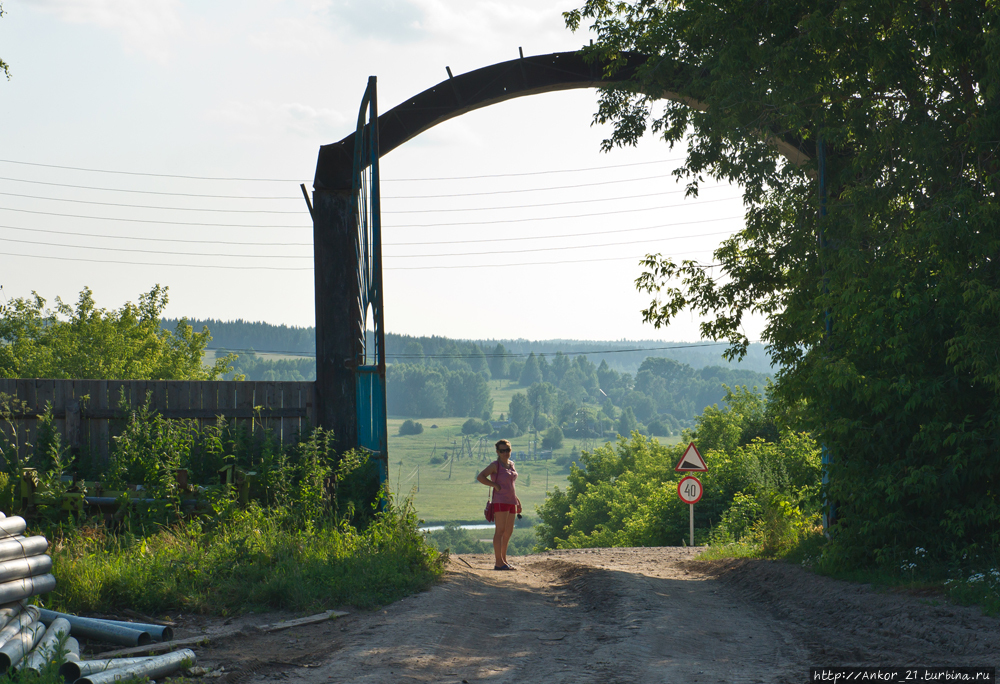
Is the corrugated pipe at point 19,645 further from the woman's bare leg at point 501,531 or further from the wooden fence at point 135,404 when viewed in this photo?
the woman's bare leg at point 501,531

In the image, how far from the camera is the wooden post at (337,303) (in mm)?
11633

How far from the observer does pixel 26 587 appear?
19.1 feet

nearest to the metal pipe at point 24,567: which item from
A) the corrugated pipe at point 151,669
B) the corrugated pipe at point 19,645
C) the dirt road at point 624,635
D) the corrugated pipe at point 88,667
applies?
the corrugated pipe at point 19,645

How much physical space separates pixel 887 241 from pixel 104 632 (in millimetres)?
9129

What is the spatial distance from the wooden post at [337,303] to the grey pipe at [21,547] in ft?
18.2

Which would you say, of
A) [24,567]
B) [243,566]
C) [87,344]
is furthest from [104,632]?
[87,344]

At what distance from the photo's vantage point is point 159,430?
938cm

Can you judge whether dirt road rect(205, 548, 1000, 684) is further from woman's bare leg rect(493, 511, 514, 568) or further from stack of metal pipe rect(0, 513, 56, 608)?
stack of metal pipe rect(0, 513, 56, 608)

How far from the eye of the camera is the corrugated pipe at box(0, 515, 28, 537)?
19.5 ft

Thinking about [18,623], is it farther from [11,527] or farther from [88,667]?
[88,667]

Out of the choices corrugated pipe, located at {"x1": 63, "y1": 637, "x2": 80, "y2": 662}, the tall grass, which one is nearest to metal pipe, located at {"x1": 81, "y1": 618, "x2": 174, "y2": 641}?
corrugated pipe, located at {"x1": 63, "y1": 637, "x2": 80, "y2": 662}

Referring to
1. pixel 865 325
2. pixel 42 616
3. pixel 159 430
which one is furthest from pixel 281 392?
pixel 865 325

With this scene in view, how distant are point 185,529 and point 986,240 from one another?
9.20 meters

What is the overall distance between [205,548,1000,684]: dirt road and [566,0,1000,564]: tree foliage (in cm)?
150
